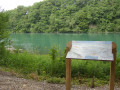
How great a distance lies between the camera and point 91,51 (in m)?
2.35

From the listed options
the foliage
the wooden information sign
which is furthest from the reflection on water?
the wooden information sign

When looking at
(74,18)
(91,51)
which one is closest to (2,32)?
(91,51)

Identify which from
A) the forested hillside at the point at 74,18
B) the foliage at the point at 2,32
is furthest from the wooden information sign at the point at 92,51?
the forested hillside at the point at 74,18

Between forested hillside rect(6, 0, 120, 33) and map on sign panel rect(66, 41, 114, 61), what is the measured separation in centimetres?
4896

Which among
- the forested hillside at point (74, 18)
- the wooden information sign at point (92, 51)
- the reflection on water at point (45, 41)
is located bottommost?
the reflection on water at point (45, 41)

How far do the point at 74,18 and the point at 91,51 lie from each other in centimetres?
6234

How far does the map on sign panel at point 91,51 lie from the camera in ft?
7.34

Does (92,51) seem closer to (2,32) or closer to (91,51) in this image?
(91,51)

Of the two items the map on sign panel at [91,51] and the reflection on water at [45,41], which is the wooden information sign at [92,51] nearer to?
the map on sign panel at [91,51]

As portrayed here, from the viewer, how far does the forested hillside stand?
57.7 metres

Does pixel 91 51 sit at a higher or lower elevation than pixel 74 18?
lower

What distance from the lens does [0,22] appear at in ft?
18.0

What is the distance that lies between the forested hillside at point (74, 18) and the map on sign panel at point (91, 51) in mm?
48957

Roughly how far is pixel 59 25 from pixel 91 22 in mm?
14714
